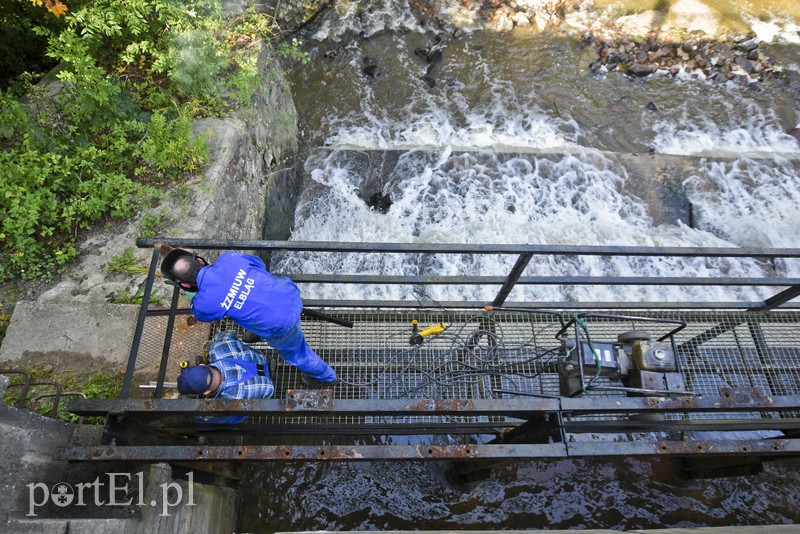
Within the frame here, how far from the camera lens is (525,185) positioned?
7.61m

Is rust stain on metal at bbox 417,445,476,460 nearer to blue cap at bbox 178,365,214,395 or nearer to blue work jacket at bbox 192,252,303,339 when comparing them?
blue work jacket at bbox 192,252,303,339

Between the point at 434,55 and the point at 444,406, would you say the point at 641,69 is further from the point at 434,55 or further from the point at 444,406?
the point at 444,406

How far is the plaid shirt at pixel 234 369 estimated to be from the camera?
356cm

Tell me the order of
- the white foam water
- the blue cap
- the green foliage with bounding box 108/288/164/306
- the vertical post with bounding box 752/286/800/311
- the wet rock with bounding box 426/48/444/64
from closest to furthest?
1. the blue cap
2. the vertical post with bounding box 752/286/800/311
3. the green foliage with bounding box 108/288/164/306
4. the white foam water
5. the wet rock with bounding box 426/48/444/64

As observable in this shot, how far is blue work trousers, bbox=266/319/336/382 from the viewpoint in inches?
141

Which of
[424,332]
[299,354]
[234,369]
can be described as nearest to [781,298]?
[424,332]

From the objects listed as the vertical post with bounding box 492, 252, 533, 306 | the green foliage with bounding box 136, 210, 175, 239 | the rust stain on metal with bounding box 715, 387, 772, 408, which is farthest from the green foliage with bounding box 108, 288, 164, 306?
the rust stain on metal with bounding box 715, 387, 772, 408

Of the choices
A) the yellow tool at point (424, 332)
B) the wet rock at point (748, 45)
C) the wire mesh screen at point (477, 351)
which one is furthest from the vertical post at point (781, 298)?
the wet rock at point (748, 45)

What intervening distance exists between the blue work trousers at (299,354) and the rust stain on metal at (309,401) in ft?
2.81

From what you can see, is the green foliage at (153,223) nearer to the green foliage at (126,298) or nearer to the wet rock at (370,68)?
the green foliage at (126,298)

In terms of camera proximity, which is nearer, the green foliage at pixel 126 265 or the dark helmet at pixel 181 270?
the dark helmet at pixel 181 270

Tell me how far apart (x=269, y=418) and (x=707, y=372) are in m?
4.10

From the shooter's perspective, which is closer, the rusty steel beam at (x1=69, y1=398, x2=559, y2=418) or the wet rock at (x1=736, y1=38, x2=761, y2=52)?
the rusty steel beam at (x1=69, y1=398, x2=559, y2=418)

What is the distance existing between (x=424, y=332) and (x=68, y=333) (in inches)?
128
